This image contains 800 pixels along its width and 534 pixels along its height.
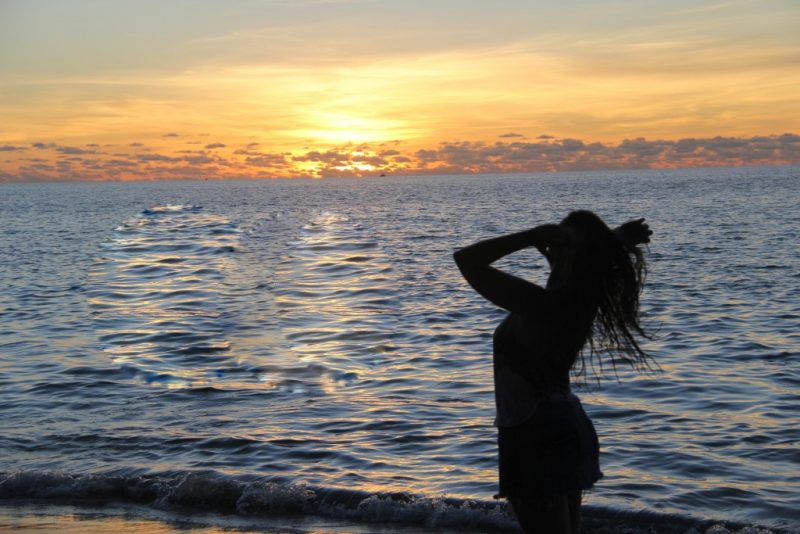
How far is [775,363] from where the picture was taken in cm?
1512

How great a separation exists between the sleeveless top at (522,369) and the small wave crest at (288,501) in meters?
4.48

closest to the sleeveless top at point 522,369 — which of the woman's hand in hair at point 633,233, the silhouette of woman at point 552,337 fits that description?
the silhouette of woman at point 552,337

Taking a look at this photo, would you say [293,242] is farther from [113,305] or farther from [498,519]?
[498,519]

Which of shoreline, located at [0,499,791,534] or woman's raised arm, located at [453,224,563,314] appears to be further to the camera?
shoreline, located at [0,499,791,534]

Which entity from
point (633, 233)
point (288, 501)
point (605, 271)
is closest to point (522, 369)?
point (605, 271)

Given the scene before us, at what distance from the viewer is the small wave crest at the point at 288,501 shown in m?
8.11

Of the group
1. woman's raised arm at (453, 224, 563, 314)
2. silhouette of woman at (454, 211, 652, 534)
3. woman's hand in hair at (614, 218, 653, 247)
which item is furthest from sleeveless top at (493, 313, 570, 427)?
woman's hand in hair at (614, 218, 653, 247)

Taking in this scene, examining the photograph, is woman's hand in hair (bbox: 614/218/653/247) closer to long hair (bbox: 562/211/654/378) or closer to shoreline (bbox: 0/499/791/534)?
long hair (bbox: 562/211/654/378)

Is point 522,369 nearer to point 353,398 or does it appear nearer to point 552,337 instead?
point 552,337

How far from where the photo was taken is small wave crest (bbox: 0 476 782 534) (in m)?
8.11

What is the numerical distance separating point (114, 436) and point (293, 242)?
120 ft

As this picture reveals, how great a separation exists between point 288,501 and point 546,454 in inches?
211

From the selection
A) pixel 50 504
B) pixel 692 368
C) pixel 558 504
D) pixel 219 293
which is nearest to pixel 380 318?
pixel 219 293

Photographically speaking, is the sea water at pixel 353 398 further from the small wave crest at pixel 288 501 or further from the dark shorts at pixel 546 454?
the dark shorts at pixel 546 454
